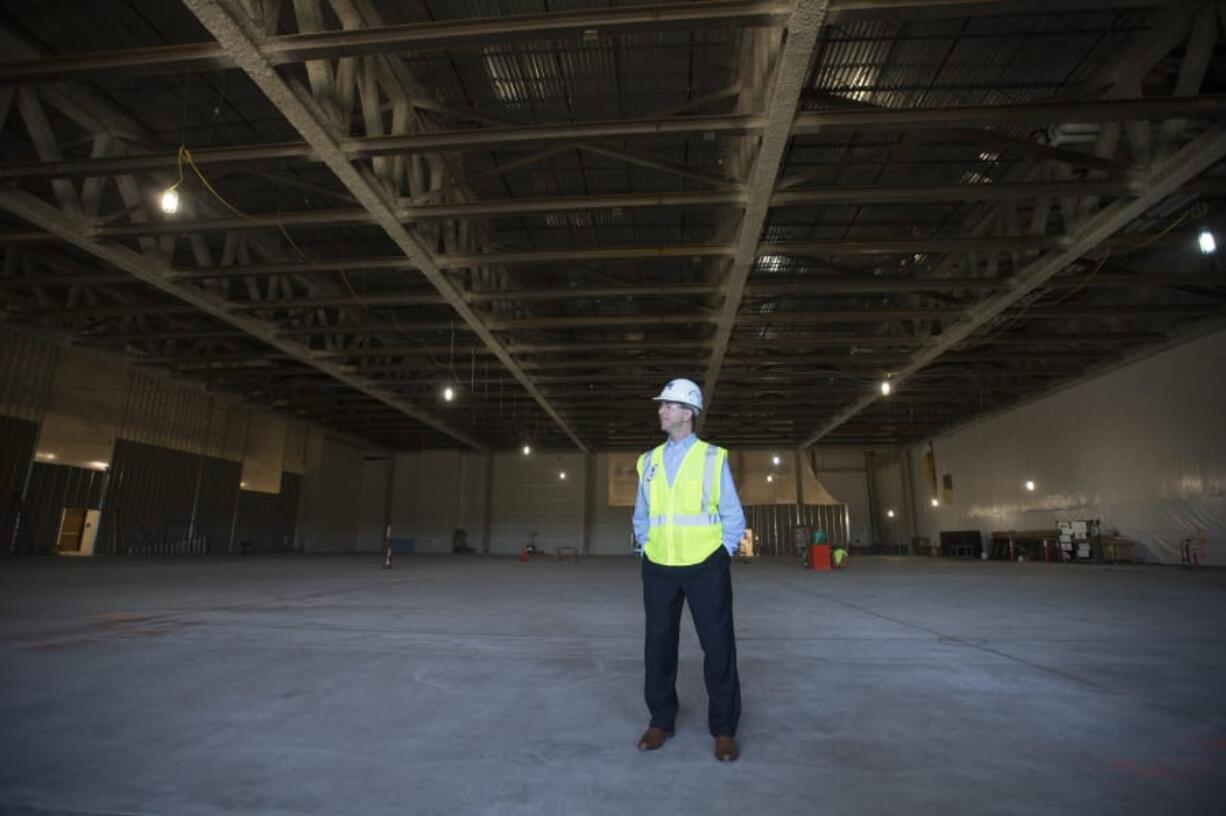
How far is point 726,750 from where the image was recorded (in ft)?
7.32

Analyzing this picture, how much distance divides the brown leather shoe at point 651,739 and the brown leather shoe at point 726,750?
0.22 meters

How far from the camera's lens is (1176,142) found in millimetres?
7949

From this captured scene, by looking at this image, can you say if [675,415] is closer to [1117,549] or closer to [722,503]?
[722,503]

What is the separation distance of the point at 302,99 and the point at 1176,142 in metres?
11.2

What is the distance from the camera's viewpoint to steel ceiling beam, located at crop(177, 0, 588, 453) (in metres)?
5.78

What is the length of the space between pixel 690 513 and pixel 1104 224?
10365 mm

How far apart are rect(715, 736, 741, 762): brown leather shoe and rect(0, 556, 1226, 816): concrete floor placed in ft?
0.16

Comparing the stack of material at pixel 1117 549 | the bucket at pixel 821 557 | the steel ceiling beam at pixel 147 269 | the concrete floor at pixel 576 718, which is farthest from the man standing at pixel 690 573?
the stack of material at pixel 1117 549

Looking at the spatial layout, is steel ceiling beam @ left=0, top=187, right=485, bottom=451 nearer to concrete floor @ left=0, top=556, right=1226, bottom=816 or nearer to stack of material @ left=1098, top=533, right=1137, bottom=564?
concrete floor @ left=0, top=556, right=1226, bottom=816

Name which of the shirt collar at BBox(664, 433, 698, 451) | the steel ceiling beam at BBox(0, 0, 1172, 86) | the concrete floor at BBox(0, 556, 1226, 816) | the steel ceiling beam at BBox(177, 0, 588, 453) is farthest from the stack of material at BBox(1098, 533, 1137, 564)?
the shirt collar at BBox(664, 433, 698, 451)

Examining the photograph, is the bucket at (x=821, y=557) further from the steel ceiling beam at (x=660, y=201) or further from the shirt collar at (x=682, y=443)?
the shirt collar at (x=682, y=443)

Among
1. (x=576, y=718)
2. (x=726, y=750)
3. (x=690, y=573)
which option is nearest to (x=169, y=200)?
(x=576, y=718)

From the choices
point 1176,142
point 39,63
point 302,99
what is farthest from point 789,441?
point 39,63

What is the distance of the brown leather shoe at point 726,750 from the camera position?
7.28ft
